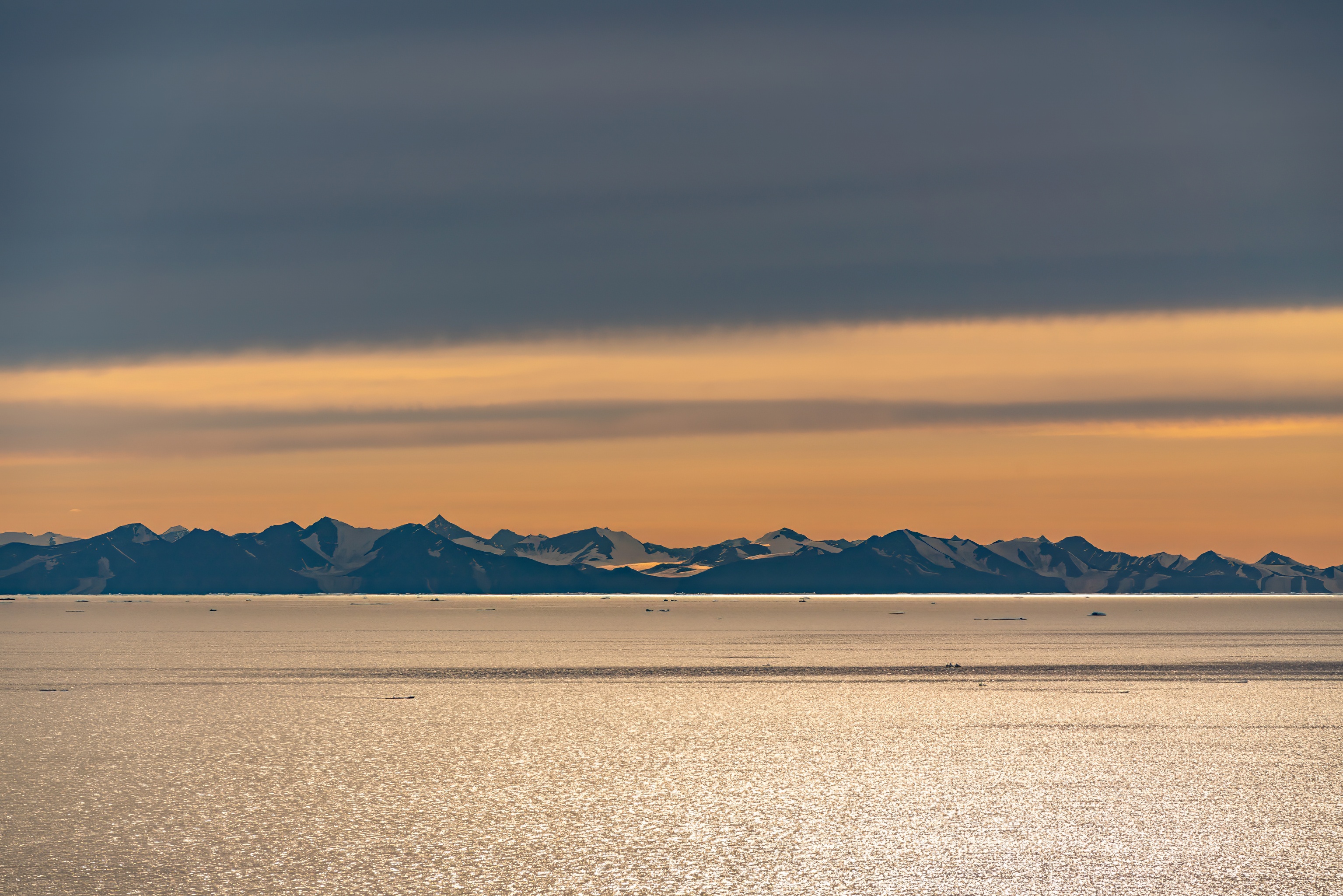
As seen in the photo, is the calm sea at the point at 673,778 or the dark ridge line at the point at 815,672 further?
the dark ridge line at the point at 815,672

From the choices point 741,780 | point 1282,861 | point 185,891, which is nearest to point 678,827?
point 741,780

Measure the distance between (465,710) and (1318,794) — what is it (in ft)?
53.1

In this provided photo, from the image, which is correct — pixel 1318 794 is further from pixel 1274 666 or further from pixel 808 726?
pixel 1274 666

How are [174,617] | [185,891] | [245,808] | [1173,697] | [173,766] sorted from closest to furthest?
[185,891]
[245,808]
[173,766]
[1173,697]
[174,617]

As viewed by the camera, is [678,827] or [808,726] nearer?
[678,827]

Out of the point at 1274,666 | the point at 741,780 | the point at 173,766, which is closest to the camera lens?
the point at 741,780

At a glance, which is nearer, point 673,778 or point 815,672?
point 673,778

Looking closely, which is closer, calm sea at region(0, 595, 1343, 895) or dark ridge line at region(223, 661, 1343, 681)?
calm sea at region(0, 595, 1343, 895)

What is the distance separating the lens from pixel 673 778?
703 inches

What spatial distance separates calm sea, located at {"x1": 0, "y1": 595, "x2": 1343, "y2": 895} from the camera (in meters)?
12.6

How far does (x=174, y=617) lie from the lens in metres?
112

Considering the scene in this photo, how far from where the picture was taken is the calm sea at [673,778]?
12.6 metres

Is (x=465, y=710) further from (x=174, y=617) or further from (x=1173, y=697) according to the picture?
(x=174, y=617)

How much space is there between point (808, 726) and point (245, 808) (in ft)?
36.2
